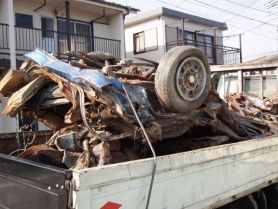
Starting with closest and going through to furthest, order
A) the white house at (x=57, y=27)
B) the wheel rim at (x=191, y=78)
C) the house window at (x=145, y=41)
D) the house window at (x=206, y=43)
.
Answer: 1. the wheel rim at (x=191, y=78)
2. the white house at (x=57, y=27)
3. the house window at (x=145, y=41)
4. the house window at (x=206, y=43)

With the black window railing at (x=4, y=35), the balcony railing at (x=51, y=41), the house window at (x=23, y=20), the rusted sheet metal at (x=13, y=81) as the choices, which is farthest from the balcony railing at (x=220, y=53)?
the rusted sheet metal at (x=13, y=81)

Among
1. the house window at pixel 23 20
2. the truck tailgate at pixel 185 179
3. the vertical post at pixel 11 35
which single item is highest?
the house window at pixel 23 20

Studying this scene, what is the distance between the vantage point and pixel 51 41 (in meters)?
16.9

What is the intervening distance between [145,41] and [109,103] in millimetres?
21335

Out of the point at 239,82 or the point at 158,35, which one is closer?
the point at 239,82

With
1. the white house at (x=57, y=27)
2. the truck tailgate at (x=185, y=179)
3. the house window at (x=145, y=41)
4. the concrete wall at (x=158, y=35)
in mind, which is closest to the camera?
the truck tailgate at (x=185, y=179)

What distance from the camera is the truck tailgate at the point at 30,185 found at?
2.55 meters

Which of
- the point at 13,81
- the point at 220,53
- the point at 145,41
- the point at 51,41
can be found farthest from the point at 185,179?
the point at 220,53

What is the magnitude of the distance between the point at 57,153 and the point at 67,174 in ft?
5.29

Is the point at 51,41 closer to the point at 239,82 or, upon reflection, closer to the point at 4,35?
the point at 4,35

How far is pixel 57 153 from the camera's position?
405 centimetres

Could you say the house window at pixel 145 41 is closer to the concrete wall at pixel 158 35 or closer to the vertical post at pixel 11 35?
the concrete wall at pixel 158 35

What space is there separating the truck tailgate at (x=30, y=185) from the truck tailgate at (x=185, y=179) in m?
0.17

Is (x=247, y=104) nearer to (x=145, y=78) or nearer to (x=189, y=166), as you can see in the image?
(x=145, y=78)
